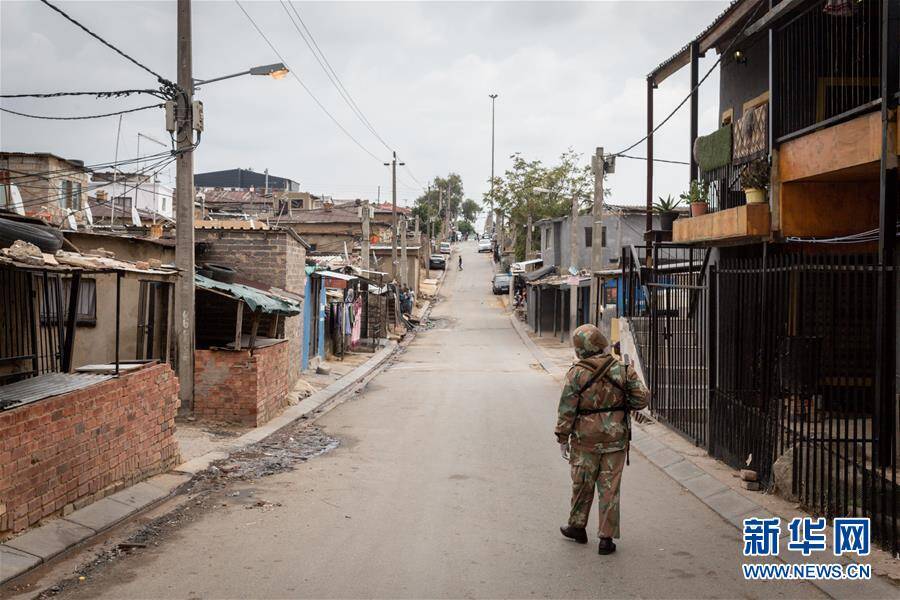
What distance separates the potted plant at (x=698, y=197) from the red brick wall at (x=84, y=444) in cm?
874

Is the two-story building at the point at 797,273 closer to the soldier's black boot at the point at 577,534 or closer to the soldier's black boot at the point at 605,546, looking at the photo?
the soldier's black boot at the point at 605,546

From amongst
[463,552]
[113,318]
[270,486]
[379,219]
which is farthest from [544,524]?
[379,219]

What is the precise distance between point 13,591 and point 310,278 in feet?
62.1

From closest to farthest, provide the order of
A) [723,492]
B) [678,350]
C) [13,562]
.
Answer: [13,562]
[723,492]
[678,350]

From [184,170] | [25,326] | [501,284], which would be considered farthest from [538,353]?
[501,284]

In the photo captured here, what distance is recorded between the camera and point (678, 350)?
515 inches

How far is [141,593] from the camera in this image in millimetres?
5660

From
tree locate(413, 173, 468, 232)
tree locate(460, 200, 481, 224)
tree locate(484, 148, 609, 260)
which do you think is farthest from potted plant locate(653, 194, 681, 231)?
tree locate(460, 200, 481, 224)

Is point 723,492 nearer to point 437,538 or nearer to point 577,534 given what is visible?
point 577,534

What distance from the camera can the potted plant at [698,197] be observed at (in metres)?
13.7

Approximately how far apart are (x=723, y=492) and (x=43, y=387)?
22.7ft

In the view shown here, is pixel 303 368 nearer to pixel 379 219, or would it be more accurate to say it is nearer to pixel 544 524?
pixel 544 524

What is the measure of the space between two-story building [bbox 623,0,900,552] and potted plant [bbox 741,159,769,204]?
0.01 meters

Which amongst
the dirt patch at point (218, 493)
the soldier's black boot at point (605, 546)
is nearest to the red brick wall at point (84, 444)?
the dirt patch at point (218, 493)
